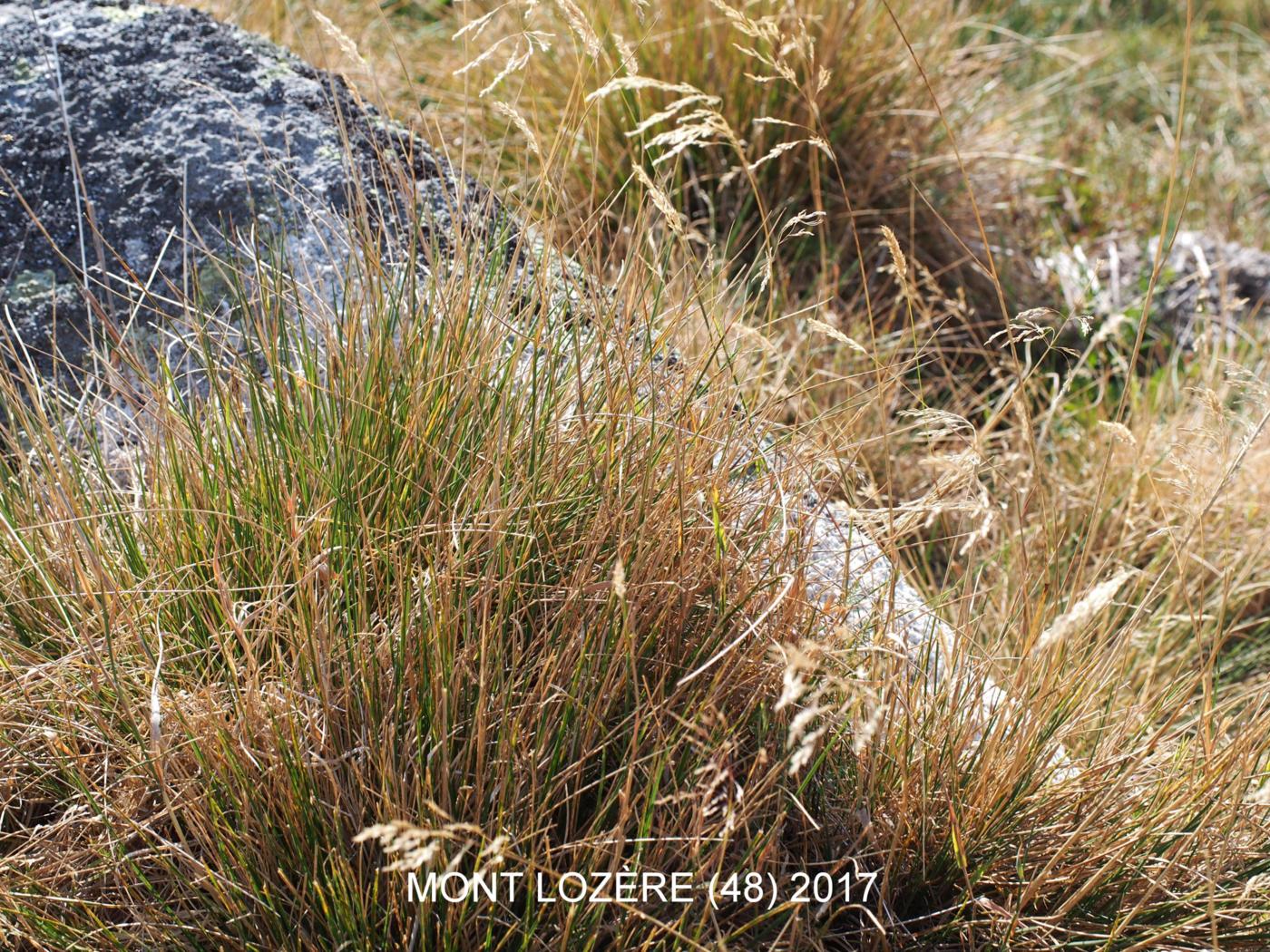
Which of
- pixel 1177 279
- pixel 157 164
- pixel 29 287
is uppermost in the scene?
pixel 157 164

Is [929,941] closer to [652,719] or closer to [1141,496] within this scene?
[652,719]

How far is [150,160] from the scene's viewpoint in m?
2.18

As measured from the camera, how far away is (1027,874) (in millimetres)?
1388

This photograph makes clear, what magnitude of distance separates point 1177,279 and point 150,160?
327 centimetres

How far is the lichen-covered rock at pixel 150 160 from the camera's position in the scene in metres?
2.05

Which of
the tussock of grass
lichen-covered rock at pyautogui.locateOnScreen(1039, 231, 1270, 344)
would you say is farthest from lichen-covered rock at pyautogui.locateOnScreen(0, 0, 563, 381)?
lichen-covered rock at pyautogui.locateOnScreen(1039, 231, 1270, 344)

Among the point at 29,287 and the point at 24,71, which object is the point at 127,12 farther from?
the point at 29,287

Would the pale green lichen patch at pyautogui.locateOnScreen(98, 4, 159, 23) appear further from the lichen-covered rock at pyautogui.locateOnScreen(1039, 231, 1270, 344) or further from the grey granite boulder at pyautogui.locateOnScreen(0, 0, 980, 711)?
the lichen-covered rock at pyautogui.locateOnScreen(1039, 231, 1270, 344)

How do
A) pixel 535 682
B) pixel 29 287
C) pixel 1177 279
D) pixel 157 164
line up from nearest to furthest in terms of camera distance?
pixel 535 682 < pixel 29 287 < pixel 157 164 < pixel 1177 279

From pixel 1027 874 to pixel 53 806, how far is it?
1264 millimetres

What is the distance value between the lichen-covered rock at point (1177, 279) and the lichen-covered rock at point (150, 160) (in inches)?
87.9

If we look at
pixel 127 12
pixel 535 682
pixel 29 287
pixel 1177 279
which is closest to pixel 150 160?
pixel 29 287

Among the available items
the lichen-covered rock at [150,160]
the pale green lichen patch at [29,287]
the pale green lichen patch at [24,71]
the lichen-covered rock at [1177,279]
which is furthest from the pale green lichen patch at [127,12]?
the lichen-covered rock at [1177,279]

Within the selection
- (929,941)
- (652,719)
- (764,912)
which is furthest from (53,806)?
(929,941)
